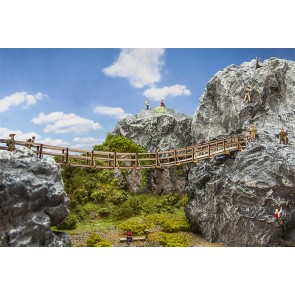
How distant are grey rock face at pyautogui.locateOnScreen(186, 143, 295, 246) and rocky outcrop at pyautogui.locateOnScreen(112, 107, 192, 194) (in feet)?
19.7

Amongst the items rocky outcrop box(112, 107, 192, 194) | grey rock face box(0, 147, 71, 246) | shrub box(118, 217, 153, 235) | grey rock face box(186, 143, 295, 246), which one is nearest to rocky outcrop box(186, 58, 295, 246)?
grey rock face box(186, 143, 295, 246)

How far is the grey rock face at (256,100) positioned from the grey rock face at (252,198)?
6.26 ft

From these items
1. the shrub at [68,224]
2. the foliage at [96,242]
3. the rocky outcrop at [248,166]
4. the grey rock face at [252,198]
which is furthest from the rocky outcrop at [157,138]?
the foliage at [96,242]

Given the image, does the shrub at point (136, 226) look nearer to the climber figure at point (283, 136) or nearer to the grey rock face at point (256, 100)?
the grey rock face at point (256, 100)

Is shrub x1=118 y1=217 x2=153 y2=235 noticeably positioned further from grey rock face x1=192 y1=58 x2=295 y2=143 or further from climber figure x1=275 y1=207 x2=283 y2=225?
grey rock face x1=192 y1=58 x2=295 y2=143

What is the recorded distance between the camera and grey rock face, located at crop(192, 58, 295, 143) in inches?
677

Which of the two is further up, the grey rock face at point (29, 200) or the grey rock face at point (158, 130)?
the grey rock face at point (158, 130)

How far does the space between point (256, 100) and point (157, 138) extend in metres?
7.23

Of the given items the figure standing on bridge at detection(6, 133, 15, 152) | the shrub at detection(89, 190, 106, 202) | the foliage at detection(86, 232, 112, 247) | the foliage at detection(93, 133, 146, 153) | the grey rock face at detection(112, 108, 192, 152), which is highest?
the grey rock face at detection(112, 108, 192, 152)

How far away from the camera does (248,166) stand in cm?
1504

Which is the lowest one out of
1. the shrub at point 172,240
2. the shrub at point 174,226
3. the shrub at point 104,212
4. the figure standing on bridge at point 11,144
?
the shrub at point 172,240

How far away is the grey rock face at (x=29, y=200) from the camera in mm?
10258

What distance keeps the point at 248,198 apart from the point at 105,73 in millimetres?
8925
